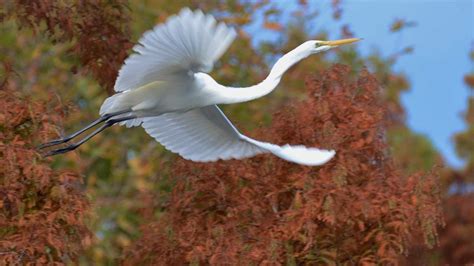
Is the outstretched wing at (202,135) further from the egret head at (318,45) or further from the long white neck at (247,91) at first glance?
the egret head at (318,45)

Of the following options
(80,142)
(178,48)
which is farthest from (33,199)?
(178,48)

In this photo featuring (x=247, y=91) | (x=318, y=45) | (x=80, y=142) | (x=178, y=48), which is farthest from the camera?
(x=318, y=45)

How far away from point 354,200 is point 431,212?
0.35 metres

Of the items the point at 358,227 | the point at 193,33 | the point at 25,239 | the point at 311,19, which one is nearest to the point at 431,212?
the point at 358,227

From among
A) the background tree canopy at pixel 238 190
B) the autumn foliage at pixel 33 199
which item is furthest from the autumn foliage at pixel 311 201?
the autumn foliage at pixel 33 199

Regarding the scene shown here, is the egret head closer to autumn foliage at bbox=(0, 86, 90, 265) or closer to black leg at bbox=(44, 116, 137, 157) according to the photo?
black leg at bbox=(44, 116, 137, 157)

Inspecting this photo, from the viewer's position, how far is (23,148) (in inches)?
146

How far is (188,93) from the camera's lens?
4137 millimetres

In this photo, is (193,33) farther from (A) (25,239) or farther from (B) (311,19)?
(B) (311,19)

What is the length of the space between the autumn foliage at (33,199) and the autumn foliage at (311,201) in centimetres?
59

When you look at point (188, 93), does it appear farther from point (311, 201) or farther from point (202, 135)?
point (311, 201)

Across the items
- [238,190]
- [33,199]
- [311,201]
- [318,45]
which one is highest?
[318,45]

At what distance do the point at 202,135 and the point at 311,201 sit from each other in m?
0.79

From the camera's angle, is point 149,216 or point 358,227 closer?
point 358,227
